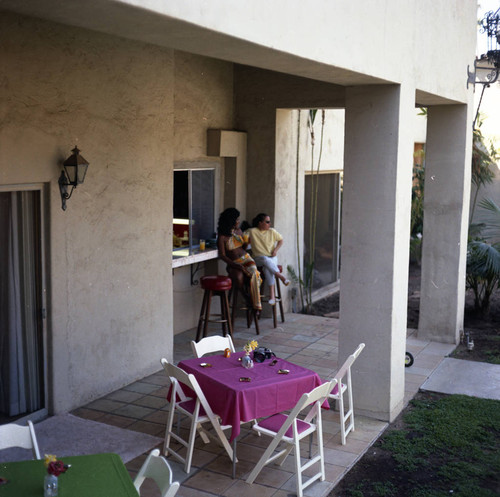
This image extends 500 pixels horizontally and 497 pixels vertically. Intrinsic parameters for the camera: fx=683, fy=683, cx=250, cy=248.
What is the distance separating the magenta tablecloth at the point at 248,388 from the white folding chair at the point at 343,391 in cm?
25

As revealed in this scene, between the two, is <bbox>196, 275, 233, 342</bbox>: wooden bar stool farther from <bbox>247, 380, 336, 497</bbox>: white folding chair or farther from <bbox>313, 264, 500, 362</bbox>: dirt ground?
<bbox>247, 380, 336, 497</bbox>: white folding chair

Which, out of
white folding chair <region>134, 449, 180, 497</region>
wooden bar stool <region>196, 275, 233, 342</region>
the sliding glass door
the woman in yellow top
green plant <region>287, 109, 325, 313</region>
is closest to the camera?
white folding chair <region>134, 449, 180, 497</region>

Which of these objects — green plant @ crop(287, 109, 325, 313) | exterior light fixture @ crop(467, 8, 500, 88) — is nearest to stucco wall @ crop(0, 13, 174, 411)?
green plant @ crop(287, 109, 325, 313)

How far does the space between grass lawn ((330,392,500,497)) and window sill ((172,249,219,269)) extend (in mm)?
3728

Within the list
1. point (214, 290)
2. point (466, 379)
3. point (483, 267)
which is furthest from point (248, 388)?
point (483, 267)

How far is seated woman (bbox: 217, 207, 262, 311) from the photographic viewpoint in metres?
9.98

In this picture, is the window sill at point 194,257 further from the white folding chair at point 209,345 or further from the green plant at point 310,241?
the white folding chair at point 209,345

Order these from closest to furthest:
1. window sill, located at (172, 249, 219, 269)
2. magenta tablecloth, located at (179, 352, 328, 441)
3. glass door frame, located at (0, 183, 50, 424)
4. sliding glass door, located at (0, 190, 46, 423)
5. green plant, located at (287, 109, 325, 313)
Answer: magenta tablecloth, located at (179, 352, 328, 441), sliding glass door, located at (0, 190, 46, 423), glass door frame, located at (0, 183, 50, 424), window sill, located at (172, 249, 219, 269), green plant, located at (287, 109, 325, 313)

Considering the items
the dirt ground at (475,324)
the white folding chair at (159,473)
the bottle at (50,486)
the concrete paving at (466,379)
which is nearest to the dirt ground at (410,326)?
the dirt ground at (475,324)

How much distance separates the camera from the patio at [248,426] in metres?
5.64

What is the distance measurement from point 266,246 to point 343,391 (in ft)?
14.5

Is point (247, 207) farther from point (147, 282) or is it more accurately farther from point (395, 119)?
point (395, 119)

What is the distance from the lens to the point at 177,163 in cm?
983

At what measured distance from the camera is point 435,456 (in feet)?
20.9
